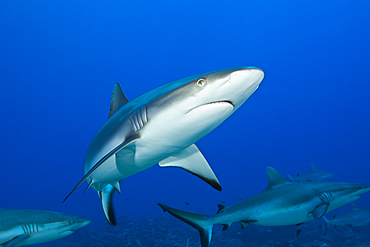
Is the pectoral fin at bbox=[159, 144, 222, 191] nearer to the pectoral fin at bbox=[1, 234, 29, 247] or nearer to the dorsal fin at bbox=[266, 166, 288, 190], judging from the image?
the dorsal fin at bbox=[266, 166, 288, 190]

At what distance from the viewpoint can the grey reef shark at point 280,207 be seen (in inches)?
109

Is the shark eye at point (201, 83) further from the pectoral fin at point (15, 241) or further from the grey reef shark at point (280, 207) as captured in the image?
the pectoral fin at point (15, 241)

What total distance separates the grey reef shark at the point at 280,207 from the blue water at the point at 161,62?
134ft

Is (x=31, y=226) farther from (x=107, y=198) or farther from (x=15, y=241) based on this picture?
(x=107, y=198)

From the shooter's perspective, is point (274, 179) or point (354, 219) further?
point (354, 219)

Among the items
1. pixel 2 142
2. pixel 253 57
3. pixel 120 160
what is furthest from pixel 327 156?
pixel 2 142

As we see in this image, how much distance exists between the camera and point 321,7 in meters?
50.2

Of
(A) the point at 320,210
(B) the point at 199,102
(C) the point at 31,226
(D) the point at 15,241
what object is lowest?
(A) the point at 320,210

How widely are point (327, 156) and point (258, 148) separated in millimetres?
30103

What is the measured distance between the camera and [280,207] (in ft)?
9.64

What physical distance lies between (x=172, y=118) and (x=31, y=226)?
98.4 inches

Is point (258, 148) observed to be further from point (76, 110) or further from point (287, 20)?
point (76, 110)

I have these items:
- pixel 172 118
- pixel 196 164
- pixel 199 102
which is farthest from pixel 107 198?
pixel 199 102

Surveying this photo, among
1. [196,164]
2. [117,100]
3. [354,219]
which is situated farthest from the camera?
[354,219]
